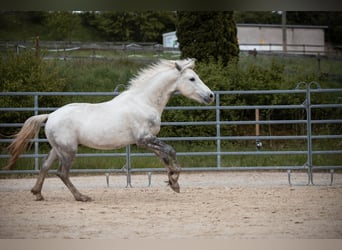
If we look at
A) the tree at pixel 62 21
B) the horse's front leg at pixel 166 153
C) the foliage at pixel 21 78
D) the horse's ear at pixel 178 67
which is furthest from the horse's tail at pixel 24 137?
the tree at pixel 62 21

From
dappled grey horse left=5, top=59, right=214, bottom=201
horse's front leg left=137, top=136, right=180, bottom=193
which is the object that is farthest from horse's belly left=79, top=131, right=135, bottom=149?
horse's front leg left=137, top=136, right=180, bottom=193

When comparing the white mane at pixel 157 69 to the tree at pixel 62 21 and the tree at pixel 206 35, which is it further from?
the tree at pixel 62 21

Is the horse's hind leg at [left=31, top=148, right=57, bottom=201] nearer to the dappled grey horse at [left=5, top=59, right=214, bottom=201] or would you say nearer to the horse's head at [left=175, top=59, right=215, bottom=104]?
the dappled grey horse at [left=5, top=59, right=214, bottom=201]

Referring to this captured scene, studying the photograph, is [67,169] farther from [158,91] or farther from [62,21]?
[62,21]

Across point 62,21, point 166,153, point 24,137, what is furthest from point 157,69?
point 62,21

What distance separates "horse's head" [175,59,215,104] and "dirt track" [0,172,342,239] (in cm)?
102

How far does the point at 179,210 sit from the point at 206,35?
13.8 ft

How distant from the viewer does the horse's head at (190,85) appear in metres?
6.55

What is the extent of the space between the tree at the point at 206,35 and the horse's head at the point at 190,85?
2.85 metres

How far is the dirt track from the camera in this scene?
16.2 ft

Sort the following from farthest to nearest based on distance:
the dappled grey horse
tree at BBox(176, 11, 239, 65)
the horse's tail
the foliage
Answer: tree at BBox(176, 11, 239, 65), the foliage, the horse's tail, the dappled grey horse

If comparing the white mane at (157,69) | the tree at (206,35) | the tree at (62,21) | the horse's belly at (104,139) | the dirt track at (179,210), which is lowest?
the dirt track at (179,210)
